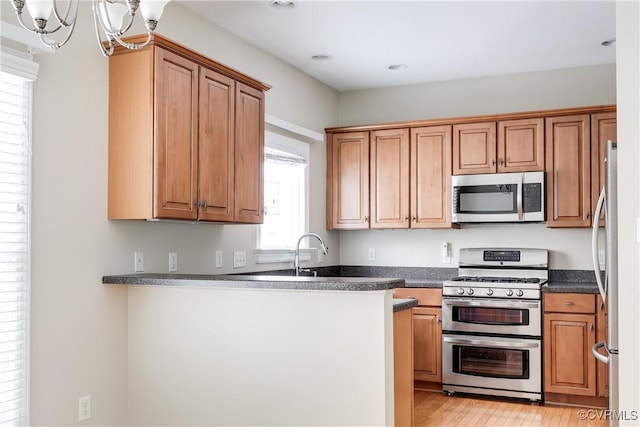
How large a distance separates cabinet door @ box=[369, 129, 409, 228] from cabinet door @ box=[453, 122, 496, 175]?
1.41ft

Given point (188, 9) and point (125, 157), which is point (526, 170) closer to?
point (188, 9)

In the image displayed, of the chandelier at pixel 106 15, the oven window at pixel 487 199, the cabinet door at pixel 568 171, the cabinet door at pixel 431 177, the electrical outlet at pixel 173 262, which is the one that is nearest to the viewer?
the chandelier at pixel 106 15

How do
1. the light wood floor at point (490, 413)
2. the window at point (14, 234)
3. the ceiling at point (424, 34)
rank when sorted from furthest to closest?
the light wood floor at point (490, 413)
the ceiling at point (424, 34)
the window at point (14, 234)

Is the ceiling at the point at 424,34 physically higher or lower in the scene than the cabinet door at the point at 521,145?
higher

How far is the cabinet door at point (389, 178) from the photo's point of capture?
219 inches

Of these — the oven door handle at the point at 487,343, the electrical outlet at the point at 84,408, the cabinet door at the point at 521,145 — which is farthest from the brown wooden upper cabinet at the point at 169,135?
the cabinet door at the point at 521,145

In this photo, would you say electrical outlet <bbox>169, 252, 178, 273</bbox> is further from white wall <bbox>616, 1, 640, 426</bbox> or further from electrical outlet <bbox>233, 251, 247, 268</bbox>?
white wall <bbox>616, 1, 640, 426</bbox>

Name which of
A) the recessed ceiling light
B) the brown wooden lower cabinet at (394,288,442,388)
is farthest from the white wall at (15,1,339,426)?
the brown wooden lower cabinet at (394,288,442,388)

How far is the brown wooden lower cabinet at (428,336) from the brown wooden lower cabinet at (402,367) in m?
1.66

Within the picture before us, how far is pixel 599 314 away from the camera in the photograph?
4637mm

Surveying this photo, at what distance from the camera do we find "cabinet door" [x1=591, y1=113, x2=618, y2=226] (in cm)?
490

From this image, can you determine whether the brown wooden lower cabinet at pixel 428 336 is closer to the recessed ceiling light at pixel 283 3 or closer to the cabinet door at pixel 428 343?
the cabinet door at pixel 428 343

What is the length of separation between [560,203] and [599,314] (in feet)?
2.97

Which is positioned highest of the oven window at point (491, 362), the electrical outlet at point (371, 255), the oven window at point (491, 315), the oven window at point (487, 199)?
the oven window at point (487, 199)
